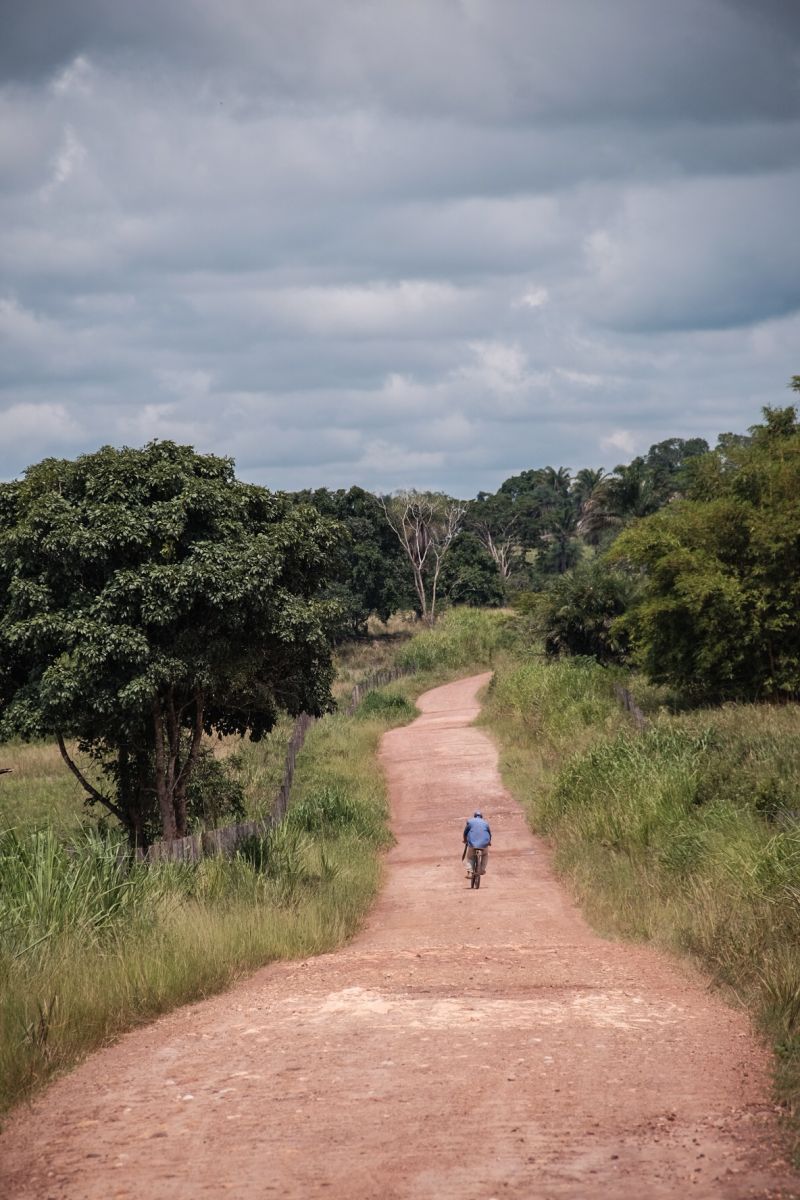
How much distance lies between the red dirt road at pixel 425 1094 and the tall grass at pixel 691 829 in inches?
16.0

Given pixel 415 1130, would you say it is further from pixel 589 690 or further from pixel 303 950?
pixel 589 690

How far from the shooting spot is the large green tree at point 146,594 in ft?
44.6

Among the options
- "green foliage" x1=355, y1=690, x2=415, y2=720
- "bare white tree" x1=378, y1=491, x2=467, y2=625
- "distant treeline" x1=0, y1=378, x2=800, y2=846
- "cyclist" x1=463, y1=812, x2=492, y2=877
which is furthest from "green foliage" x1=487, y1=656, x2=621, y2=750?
"bare white tree" x1=378, y1=491, x2=467, y2=625

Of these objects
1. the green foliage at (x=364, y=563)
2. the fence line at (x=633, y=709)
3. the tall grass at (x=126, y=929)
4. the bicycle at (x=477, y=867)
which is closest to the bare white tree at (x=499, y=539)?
the green foliage at (x=364, y=563)

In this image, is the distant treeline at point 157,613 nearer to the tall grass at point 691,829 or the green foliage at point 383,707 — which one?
the tall grass at point 691,829

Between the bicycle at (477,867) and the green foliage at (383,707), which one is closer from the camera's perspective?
the bicycle at (477,867)

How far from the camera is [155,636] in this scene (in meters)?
14.3

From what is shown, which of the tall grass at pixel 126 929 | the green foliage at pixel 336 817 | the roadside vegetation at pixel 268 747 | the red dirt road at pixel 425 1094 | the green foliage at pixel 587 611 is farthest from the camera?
the green foliage at pixel 587 611

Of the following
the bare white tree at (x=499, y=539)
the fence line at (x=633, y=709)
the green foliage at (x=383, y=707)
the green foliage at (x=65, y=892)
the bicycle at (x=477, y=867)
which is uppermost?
the bare white tree at (x=499, y=539)

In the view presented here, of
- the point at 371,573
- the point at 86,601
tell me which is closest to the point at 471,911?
the point at 86,601

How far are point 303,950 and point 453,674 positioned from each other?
40.2 metres

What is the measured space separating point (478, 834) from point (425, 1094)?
33.1 ft

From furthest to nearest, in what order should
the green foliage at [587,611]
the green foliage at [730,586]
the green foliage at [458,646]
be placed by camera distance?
the green foliage at [458,646]
the green foliage at [587,611]
the green foliage at [730,586]

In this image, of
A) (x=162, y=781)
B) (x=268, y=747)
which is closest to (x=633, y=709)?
(x=268, y=747)
